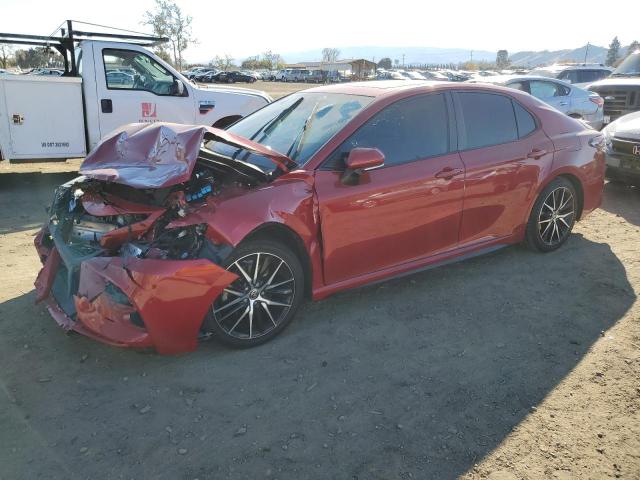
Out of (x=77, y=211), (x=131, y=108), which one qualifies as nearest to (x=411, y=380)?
(x=77, y=211)

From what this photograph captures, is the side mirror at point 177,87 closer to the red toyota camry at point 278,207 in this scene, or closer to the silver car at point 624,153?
the red toyota camry at point 278,207

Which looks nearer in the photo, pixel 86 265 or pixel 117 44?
pixel 86 265

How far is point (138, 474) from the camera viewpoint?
2500 mm

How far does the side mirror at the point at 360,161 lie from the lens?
142 inches

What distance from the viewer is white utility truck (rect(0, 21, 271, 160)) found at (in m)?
7.75

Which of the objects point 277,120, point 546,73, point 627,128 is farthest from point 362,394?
point 546,73

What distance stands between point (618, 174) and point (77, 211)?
23.9ft

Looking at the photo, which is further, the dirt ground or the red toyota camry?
the red toyota camry

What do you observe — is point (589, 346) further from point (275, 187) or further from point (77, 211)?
point (77, 211)

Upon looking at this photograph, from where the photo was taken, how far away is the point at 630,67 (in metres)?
13.0

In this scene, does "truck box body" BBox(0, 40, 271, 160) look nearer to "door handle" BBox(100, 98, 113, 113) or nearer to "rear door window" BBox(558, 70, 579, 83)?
"door handle" BBox(100, 98, 113, 113)

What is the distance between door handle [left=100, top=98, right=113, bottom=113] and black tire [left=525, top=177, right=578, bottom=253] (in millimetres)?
6435

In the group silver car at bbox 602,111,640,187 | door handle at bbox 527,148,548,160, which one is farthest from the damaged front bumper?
silver car at bbox 602,111,640,187

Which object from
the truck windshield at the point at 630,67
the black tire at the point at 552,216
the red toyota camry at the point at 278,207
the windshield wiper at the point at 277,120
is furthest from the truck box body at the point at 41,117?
the truck windshield at the point at 630,67
